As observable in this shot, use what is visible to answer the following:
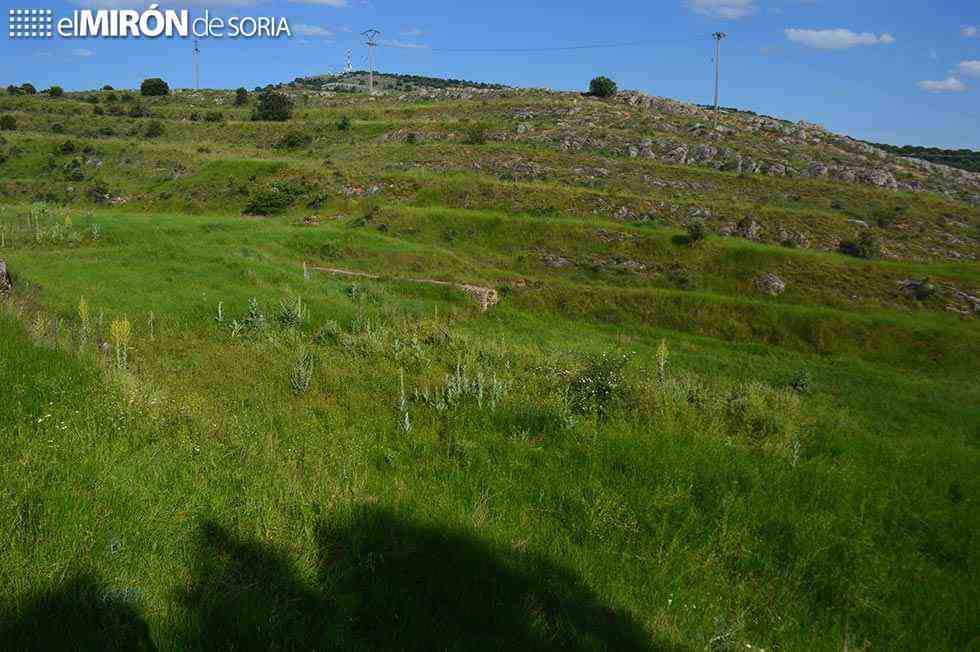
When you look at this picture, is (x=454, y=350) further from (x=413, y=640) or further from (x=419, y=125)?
(x=419, y=125)

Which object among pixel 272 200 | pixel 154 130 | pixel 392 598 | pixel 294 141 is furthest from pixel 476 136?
pixel 392 598

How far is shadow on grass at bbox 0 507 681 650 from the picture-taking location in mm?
4102

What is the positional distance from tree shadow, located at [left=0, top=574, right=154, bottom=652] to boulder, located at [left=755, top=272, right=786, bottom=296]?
100.0 feet

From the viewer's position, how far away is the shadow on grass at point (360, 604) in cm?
410

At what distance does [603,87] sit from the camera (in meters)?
87.1

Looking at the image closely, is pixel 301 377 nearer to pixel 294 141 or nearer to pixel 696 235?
pixel 696 235

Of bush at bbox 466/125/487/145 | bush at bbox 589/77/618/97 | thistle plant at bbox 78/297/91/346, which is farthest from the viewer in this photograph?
bush at bbox 589/77/618/97

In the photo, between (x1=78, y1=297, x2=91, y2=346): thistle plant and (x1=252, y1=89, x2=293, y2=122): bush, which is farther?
(x1=252, y1=89, x2=293, y2=122): bush

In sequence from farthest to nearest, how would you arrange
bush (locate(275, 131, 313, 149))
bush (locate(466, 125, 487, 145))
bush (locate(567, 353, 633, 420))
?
bush (locate(275, 131, 313, 149))
bush (locate(466, 125, 487, 145))
bush (locate(567, 353, 633, 420))

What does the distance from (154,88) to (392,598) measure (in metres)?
106

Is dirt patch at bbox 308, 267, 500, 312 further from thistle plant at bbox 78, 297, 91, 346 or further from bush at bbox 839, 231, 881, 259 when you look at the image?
bush at bbox 839, 231, 881, 259

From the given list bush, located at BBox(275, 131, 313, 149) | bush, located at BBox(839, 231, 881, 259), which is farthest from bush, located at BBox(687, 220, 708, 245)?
bush, located at BBox(275, 131, 313, 149)

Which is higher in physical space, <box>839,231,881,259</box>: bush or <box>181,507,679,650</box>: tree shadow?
<box>839,231,881,259</box>: bush

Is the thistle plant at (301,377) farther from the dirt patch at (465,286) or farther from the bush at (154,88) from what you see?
the bush at (154,88)
